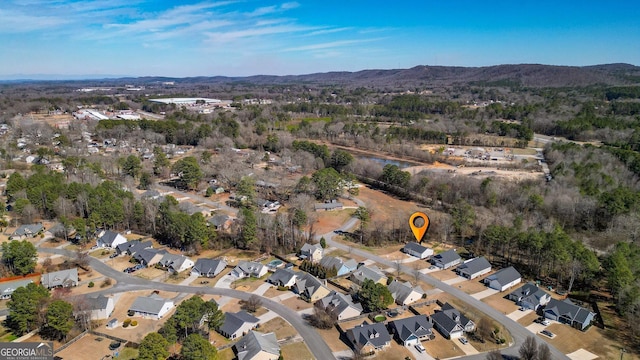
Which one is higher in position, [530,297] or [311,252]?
[311,252]

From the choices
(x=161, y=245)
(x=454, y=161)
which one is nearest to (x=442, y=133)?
(x=454, y=161)

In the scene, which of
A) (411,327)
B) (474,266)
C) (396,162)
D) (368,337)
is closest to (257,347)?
(368,337)

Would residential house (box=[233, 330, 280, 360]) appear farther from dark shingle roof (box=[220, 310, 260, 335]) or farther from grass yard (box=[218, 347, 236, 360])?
dark shingle roof (box=[220, 310, 260, 335])

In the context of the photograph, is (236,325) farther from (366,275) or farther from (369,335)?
(366,275)

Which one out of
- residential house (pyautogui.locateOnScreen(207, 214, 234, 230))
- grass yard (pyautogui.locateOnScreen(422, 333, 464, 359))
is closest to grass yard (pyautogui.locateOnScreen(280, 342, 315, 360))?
grass yard (pyautogui.locateOnScreen(422, 333, 464, 359))

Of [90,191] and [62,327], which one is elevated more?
[90,191]

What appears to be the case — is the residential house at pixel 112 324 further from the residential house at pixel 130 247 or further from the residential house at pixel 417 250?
the residential house at pixel 417 250

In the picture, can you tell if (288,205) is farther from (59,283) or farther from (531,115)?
(531,115)
